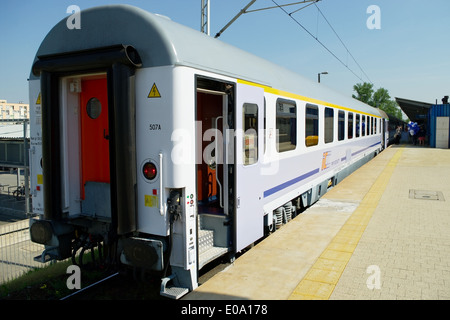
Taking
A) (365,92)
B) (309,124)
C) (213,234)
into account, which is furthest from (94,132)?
(365,92)

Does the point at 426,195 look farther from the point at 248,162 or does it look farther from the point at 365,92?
the point at 365,92

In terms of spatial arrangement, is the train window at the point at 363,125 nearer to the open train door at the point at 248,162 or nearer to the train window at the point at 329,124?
the train window at the point at 329,124

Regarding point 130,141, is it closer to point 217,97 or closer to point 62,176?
point 62,176

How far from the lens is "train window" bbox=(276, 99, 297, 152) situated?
6621mm

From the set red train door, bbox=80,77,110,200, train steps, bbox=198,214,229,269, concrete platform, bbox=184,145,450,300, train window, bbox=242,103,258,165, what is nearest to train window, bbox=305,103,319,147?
concrete platform, bbox=184,145,450,300

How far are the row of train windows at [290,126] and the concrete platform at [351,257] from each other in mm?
1475

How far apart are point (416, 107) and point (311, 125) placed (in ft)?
102

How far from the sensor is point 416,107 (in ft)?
115

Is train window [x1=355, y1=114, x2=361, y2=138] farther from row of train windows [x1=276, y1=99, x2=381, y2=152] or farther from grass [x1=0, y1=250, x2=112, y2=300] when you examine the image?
grass [x1=0, y1=250, x2=112, y2=300]

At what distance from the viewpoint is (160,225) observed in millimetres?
4004

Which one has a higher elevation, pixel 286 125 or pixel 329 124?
pixel 329 124

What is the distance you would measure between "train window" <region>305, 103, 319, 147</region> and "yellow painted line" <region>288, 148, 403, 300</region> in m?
1.83
